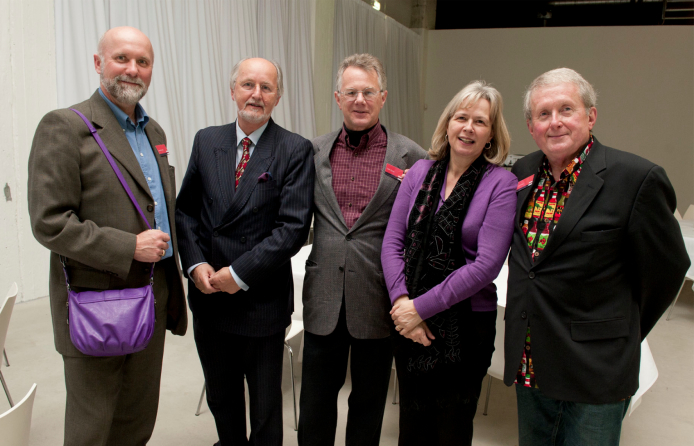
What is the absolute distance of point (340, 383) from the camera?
214 cm

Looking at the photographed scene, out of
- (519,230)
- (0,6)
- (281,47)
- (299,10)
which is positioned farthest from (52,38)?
(519,230)

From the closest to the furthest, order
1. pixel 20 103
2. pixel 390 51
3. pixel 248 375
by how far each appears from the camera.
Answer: pixel 248 375, pixel 20 103, pixel 390 51

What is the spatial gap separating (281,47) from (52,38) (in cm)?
313

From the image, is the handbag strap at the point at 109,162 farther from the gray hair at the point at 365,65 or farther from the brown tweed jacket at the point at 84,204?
the gray hair at the point at 365,65

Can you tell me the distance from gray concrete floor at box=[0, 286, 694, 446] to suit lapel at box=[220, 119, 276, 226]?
1373mm

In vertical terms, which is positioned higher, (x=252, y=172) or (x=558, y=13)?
(x=558, y=13)

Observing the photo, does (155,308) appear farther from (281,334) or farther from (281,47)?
(281,47)

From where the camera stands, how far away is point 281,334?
6.91 feet

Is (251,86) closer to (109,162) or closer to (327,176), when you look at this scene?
(327,176)

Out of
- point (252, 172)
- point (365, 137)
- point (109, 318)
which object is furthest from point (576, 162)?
point (109, 318)

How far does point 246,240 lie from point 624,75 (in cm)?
1048

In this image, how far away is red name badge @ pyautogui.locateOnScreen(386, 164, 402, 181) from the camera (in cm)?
203

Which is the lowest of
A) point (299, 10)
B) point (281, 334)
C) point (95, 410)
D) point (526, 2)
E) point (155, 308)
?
point (95, 410)

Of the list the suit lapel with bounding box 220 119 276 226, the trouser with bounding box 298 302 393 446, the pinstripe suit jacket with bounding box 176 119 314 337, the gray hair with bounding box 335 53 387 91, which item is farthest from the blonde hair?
the trouser with bounding box 298 302 393 446
